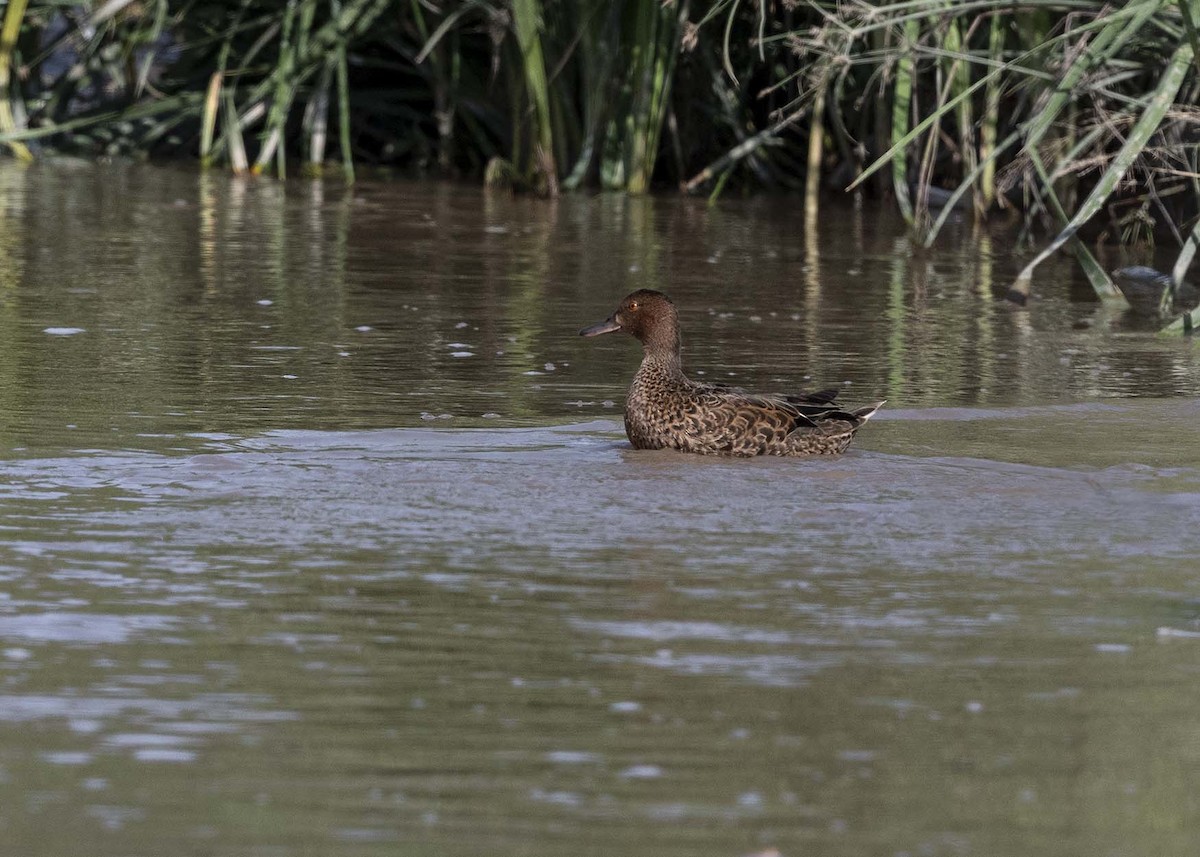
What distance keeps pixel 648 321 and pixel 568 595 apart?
277 cm

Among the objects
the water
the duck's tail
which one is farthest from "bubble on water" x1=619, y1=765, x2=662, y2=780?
the duck's tail

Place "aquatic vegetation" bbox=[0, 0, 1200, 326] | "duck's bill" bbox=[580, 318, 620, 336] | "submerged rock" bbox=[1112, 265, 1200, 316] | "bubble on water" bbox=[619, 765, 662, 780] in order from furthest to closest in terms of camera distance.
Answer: "aquatic vegetation" bbox=[0, 0, 1200, 326] → "submerged rock" bbox=[1112, 265, 1200, 316] → "duck's bill" bbox=[580, 318, 620, 336] → "bubble on water" bbox=[619, 765, 662, 780]

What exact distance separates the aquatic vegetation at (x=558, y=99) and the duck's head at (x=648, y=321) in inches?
204

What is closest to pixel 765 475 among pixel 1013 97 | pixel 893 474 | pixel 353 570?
pixel 893 474

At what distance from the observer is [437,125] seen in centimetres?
2023

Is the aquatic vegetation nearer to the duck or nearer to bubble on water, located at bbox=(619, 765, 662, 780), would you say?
the duck

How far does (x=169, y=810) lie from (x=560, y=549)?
2123 millimetres

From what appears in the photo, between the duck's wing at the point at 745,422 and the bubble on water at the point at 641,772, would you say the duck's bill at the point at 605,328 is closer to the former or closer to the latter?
the duck's wing at the point at 745,422

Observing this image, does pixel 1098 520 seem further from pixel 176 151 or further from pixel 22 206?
pixel 176 151

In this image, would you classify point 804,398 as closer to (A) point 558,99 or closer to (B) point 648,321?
(B) point 648,321

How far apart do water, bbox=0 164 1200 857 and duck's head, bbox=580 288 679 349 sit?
0.37 metres

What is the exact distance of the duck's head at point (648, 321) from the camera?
7.77 m

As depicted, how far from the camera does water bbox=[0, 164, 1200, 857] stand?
3.83m

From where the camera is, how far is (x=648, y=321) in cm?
786
